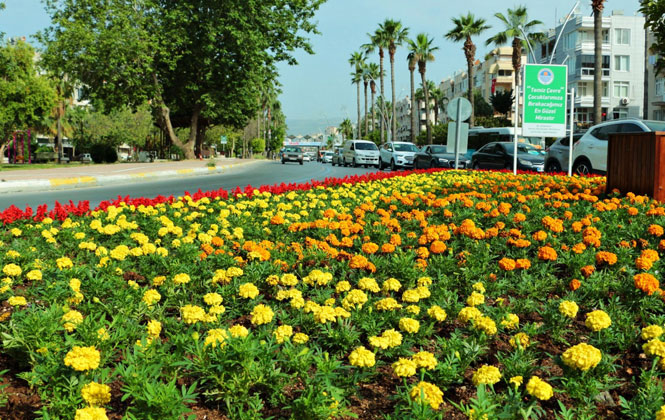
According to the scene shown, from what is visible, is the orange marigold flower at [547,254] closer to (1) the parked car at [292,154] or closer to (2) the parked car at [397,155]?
(2) the parked car at [397,155]

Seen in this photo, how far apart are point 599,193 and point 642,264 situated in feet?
14.2

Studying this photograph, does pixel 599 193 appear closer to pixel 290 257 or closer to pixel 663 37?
pixel 290 257

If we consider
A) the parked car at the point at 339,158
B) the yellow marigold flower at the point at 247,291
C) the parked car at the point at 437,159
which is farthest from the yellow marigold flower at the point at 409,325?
the parked car at the point at 339,158

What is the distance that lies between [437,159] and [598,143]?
444 inches

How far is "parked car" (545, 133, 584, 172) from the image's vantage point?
16.4 m

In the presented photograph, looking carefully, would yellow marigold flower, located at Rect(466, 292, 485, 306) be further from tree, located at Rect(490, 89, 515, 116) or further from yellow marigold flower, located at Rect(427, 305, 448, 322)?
tree, located at Rect(490, 89, 515, 116)

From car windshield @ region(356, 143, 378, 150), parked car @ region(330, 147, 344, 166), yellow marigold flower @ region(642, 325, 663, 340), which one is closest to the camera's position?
yellow marigold flower @ region(642, 325, 663, 340)

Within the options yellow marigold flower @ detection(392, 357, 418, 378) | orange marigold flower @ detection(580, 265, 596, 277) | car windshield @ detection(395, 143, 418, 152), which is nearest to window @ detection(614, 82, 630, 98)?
car windshield @ detection(395, 143, 418, 152)

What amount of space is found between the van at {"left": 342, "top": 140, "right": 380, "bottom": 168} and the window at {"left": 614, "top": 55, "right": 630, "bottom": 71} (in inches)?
1271

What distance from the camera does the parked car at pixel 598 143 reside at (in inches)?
543

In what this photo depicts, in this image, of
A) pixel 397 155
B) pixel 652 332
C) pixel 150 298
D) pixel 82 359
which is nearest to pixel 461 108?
pixel 652 332

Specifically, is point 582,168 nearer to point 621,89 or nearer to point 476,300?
point 476,300

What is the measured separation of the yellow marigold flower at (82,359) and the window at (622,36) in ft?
204

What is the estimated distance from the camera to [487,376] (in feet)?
7.93
